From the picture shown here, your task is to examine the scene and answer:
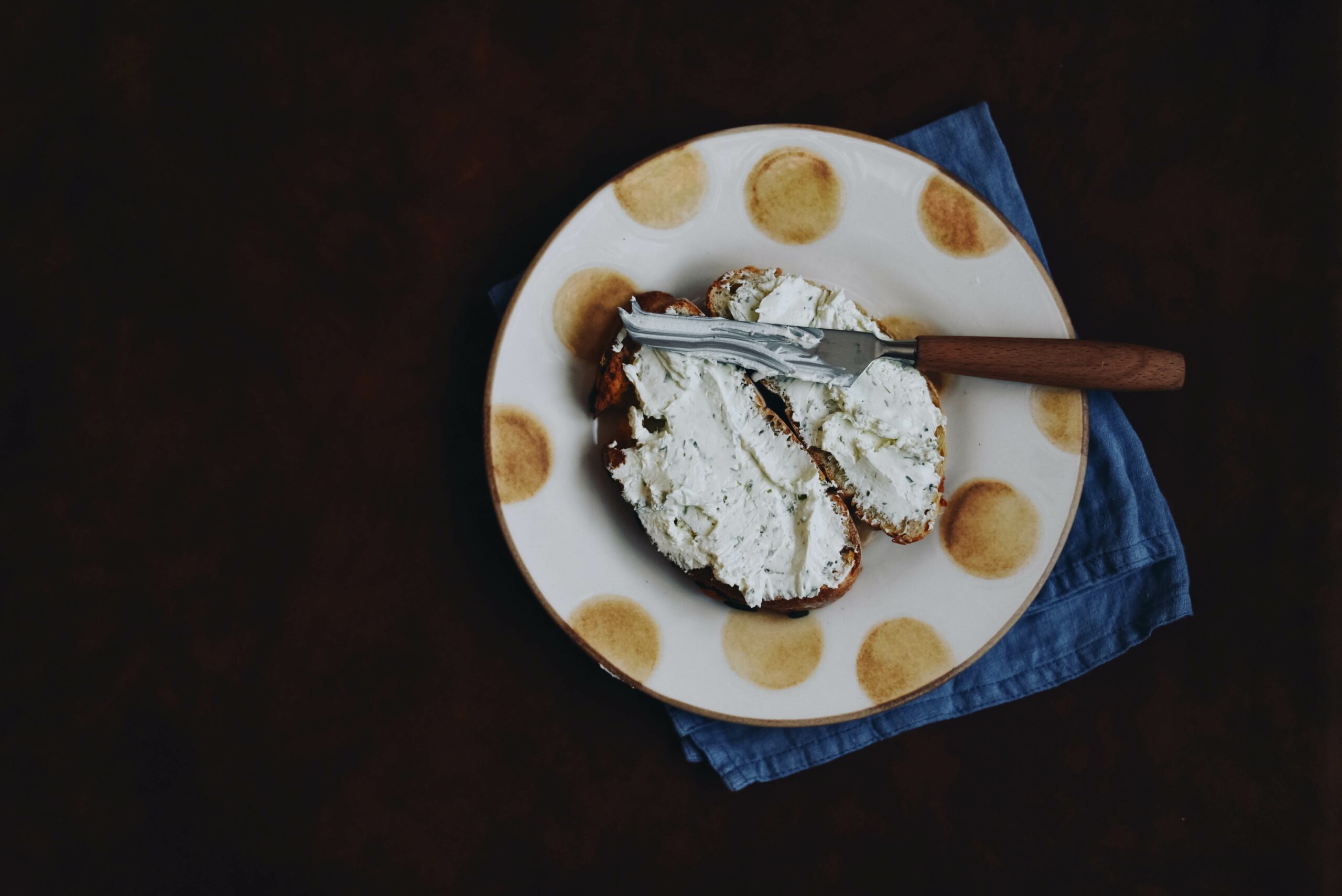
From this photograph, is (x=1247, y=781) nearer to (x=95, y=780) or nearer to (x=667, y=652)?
(x=667, y=652)

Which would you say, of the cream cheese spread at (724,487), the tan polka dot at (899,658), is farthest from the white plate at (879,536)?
the cream cheese spread at (724,487)

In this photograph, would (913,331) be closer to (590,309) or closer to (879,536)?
(879,536)

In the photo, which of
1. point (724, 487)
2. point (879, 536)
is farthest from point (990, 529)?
point (724, 487)

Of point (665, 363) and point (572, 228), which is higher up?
point (572, 228)

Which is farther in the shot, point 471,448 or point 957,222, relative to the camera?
point 471,448

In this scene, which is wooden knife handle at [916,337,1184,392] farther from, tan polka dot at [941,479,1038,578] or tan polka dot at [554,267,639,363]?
tan polka dot at [554,267,639,363]

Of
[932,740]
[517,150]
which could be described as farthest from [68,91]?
[932,740]
